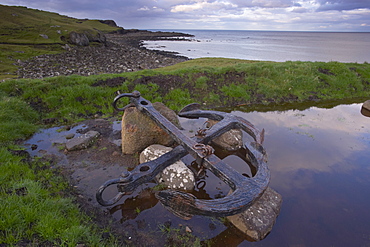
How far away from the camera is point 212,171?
3586mm

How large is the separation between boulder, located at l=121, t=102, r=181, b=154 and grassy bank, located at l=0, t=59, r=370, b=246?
1.65 meters

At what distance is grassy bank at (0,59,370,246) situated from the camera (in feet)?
9.75

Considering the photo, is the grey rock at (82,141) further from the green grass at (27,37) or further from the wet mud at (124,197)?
the green grass at (27,37)

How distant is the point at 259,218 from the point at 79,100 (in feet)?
24.5

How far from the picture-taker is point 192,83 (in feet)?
33.0

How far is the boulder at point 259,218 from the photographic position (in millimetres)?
3207

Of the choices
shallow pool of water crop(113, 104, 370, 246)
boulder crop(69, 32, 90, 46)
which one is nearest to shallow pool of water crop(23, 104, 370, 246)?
shallow pool of water crop(113, 104, 370, 246)

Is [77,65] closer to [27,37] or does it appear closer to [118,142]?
[118,142]

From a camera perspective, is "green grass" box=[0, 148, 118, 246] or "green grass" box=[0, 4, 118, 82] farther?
"green grass" box=[0, 4, 118, 82]

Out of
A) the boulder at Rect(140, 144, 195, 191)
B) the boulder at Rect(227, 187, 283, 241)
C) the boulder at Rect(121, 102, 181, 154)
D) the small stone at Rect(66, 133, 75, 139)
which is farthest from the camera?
the small stone at Rect(66, 133, 75, 139)

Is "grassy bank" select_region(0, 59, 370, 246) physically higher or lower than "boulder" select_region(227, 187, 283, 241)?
higher

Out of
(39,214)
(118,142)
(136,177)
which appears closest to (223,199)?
(136,177)

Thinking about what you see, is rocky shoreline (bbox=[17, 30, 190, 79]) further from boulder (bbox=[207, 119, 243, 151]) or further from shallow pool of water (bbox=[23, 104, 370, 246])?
boulder (bbox=[207, 119, 243, 151])

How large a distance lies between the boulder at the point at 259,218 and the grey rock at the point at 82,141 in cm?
414
